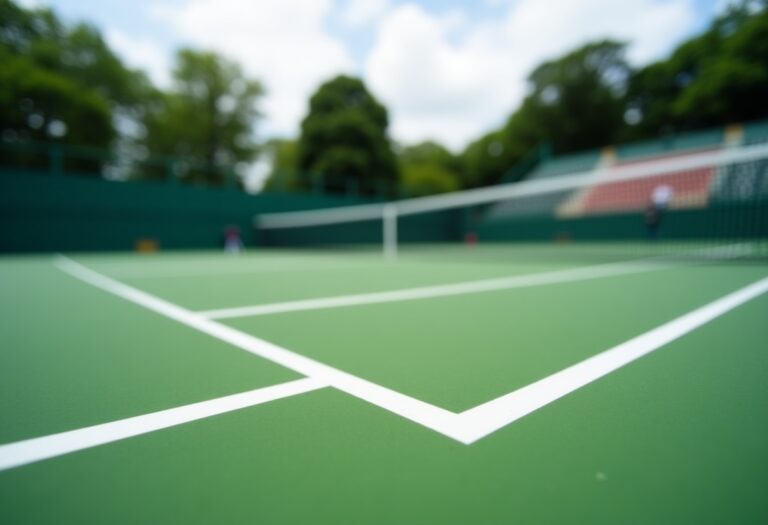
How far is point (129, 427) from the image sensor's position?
111 cm

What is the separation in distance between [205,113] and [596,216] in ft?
86.5

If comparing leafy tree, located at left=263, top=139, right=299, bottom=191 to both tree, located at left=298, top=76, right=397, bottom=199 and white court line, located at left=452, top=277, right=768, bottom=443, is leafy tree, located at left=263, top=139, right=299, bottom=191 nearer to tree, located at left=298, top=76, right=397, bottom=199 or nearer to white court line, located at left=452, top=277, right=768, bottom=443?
tree, located at left=298, top=76, right=397, bottom=199

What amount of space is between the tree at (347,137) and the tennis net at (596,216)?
792 centimetres

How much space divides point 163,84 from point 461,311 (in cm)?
3326

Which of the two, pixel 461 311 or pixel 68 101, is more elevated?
pixel 68 101

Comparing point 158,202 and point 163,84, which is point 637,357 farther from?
point 163,84

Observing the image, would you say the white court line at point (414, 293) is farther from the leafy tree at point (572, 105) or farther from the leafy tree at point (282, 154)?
the leafy tree at point (572, 105)

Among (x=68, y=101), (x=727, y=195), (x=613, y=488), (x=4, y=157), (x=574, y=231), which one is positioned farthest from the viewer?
(x=68, y=101)

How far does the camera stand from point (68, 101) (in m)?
20.3

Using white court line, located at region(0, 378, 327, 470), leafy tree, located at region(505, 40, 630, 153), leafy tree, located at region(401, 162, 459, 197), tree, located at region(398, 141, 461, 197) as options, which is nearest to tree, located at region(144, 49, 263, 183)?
tree, located at region(398, 141, 461, 197)

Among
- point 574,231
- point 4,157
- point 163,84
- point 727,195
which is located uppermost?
point 163,84

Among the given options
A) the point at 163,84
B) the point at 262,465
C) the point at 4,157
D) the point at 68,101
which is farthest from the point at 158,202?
the point at 163,84

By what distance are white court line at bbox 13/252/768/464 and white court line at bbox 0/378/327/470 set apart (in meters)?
0.19

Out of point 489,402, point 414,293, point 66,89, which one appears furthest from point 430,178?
point 489,402
